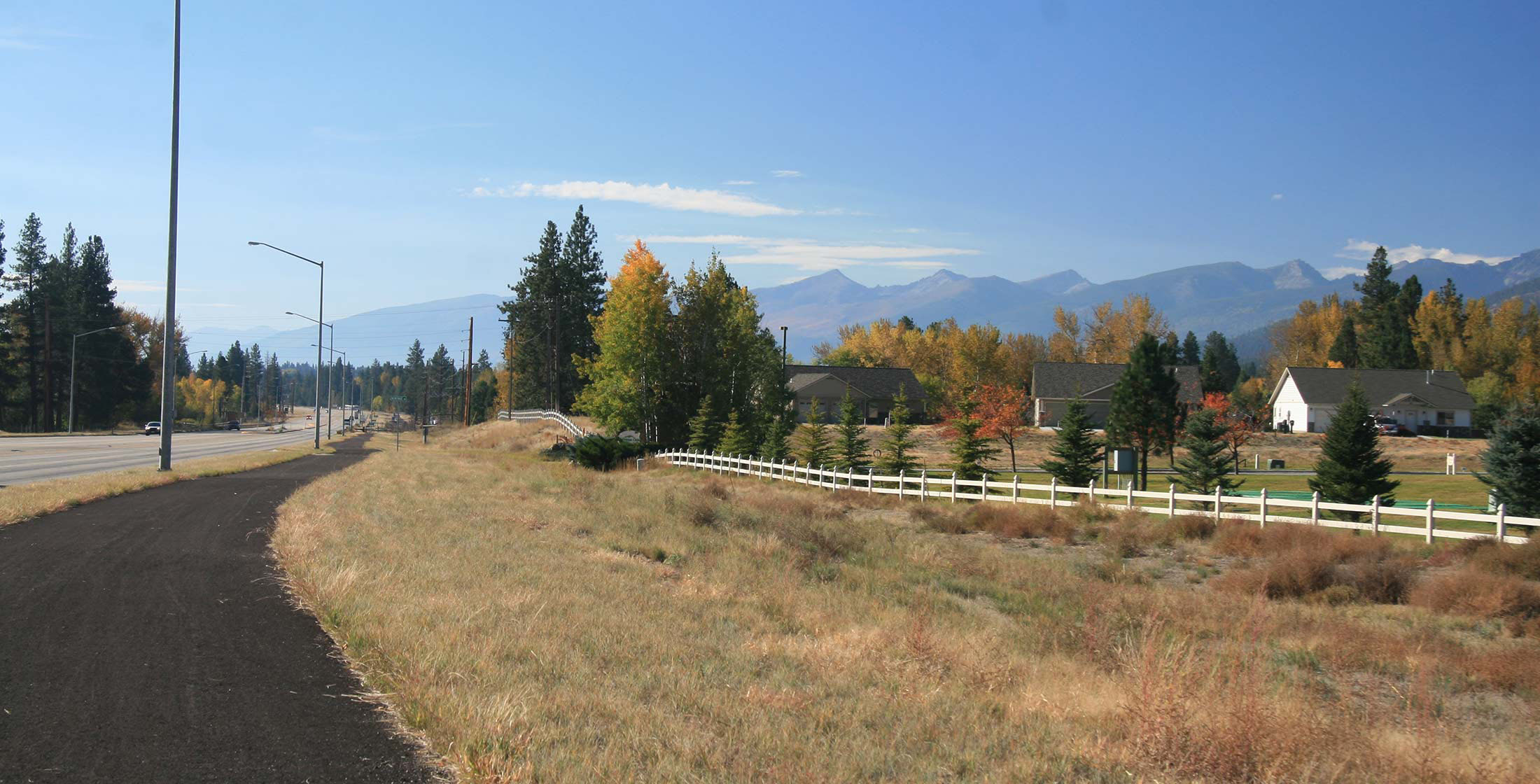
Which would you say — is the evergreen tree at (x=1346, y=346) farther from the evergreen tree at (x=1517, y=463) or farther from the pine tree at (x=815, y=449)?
the evergreen tree at (x=1517, y=463)

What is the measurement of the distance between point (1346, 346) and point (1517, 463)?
123m

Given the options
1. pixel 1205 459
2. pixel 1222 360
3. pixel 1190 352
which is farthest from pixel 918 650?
pixel 1222 360

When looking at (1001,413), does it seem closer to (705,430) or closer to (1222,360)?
(705,430)

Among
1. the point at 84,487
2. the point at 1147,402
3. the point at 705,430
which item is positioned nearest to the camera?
the point at 84,487

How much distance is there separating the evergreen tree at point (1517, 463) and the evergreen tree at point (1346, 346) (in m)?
120

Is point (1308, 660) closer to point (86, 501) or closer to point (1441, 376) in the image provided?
point (86, 501)

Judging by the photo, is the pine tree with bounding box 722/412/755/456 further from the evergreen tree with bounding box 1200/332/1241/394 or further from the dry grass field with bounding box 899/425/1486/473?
the evergreen tree with bounding box 1200/332/1241/394

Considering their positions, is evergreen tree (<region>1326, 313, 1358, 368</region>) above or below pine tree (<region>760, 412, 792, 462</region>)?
above

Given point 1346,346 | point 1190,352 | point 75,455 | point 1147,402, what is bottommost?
point 75,455

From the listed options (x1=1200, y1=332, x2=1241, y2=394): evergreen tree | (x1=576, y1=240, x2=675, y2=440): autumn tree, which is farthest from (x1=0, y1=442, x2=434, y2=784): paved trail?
(x1=1200, y1=332, x2=1241, y2=394): evergreen tree

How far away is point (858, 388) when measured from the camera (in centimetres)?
10581

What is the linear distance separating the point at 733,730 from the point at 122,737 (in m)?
3.85

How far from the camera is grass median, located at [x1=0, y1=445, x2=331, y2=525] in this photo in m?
17.2

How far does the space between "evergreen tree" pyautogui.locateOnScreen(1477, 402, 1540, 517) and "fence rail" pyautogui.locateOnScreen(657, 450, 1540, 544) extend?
720 millimetres
